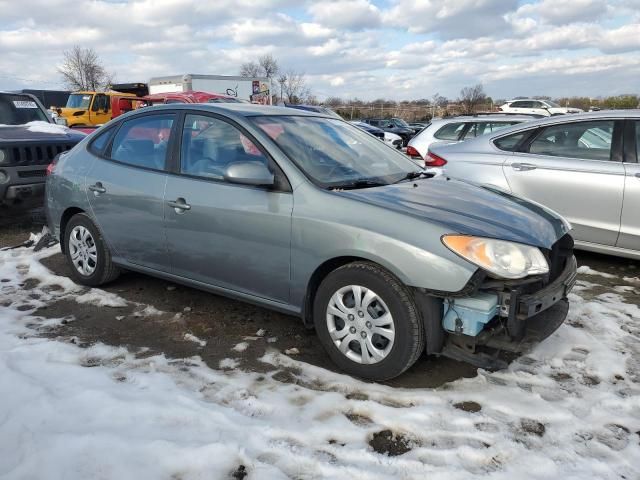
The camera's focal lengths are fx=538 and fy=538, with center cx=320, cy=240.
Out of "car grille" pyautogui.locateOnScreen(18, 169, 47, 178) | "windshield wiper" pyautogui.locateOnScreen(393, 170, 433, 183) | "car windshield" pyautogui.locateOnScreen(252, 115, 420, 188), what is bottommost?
"car grille" pyautogui.locateOnScreen(18, 169, 47, 178)

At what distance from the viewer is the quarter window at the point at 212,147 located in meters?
3.67

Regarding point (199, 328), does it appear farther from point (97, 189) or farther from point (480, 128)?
point (480, 128)

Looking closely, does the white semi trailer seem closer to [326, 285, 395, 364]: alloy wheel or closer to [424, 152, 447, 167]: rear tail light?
[424, 152, 447, 167]: rear tail light

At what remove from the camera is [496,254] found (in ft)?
9.37

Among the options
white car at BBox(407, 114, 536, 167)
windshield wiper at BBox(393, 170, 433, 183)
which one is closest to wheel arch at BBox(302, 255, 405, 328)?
windshield wiper at BBox(393, 170, 433, 183)

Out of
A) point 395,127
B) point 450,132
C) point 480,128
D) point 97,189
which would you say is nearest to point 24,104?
point 97,189

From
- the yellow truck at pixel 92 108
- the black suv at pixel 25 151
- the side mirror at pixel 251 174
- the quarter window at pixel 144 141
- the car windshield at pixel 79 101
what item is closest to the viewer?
the side mirror at pixel 251 174

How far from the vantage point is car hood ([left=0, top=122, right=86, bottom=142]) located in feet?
22.8

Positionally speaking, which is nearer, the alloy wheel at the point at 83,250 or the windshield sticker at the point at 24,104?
the alloy wheel at the point at 83,250

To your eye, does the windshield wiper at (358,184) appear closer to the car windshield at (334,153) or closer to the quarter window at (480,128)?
the car windshield at (334,153)

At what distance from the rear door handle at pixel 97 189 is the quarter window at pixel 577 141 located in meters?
4.03

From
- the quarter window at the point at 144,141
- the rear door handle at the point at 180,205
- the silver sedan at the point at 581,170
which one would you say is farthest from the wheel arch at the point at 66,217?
the silver sedan at the point at 581,170

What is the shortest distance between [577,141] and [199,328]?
3884 mm

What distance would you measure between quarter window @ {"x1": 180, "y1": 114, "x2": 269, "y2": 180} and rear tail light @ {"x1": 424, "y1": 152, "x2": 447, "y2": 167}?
292 centimetres
